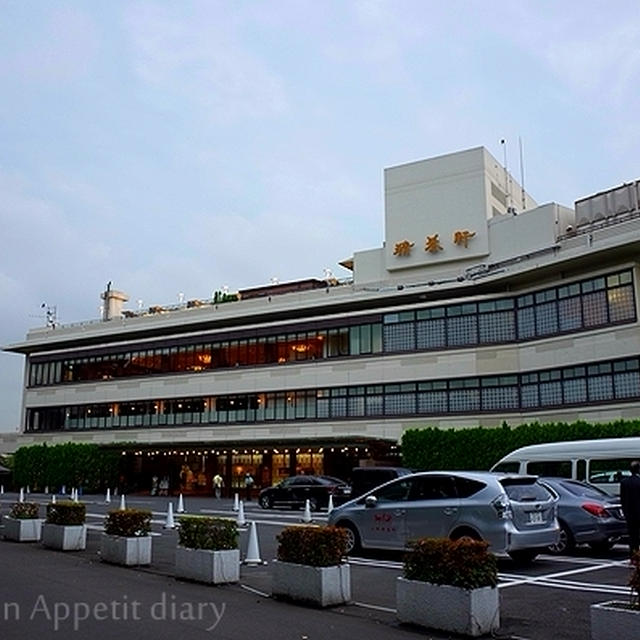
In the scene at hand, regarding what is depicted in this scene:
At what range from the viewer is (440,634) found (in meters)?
8.39

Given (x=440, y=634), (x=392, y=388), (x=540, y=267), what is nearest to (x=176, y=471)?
(x=392, y=388)

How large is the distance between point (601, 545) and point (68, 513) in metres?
10.5

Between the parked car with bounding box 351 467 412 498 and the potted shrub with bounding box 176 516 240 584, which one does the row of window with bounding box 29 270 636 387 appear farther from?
the potted shrub with bounding box 176 516 240 584

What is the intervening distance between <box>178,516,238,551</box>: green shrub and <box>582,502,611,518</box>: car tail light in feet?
23.1

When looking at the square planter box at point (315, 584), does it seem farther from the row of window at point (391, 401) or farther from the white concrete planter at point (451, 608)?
the row of window at point (391, 401)

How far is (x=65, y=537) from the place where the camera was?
1578cm

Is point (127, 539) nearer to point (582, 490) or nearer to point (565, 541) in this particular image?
point (565, 541)

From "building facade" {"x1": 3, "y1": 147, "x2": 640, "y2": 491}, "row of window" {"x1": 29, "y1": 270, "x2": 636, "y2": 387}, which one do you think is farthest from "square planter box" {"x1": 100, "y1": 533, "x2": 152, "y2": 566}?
"row of window" {"x1": 29, "y1": 270, "x2": 636, "y2": 387}

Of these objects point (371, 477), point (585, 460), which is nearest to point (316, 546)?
point (585, 460)

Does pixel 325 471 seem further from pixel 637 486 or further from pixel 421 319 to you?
pixel 637 486

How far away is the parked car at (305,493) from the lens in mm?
32625

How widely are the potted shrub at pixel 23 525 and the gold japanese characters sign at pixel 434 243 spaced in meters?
28.5

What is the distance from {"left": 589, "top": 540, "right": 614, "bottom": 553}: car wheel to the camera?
15315 mm

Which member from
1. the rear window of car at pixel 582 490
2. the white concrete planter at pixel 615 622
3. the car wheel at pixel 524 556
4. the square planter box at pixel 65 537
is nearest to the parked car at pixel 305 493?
the rear window of car at pixel 582 490
